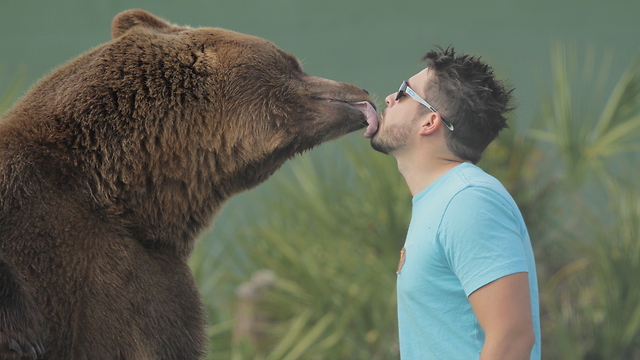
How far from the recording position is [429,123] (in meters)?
2.47

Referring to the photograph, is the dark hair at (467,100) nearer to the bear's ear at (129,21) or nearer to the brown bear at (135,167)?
the brown bear at (135,167)

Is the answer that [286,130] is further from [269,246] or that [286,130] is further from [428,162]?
[269,246]

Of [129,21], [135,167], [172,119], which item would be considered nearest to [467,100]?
[172,119]

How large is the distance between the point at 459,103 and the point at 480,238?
0.53m

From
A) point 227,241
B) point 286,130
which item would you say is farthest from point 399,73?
point 286,130

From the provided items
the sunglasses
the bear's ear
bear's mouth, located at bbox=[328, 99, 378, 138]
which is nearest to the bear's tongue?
bear's mouth, located at bbox=[328, 99, 378, 138]

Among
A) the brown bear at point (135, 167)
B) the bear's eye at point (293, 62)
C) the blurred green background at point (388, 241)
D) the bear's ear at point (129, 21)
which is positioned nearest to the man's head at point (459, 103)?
the brown bear at point (135, 167)

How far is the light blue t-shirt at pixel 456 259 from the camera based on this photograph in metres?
2.09

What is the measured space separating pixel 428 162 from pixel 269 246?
4116 mm

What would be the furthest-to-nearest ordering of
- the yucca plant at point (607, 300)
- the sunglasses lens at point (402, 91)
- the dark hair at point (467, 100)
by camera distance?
the yucca plant at point (607, 300)
the sunglasses lens at point (402, 91)
the dark hair at point (467, 100)

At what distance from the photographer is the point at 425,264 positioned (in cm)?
226

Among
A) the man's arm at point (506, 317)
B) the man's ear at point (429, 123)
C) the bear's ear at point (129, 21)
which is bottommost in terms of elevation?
the man's arm at point (506, 317)

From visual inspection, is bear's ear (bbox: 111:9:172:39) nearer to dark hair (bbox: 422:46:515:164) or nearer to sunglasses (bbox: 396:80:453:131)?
sunglasses (bbox: 396:80:453:131)

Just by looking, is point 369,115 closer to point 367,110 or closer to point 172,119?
point 367,110
